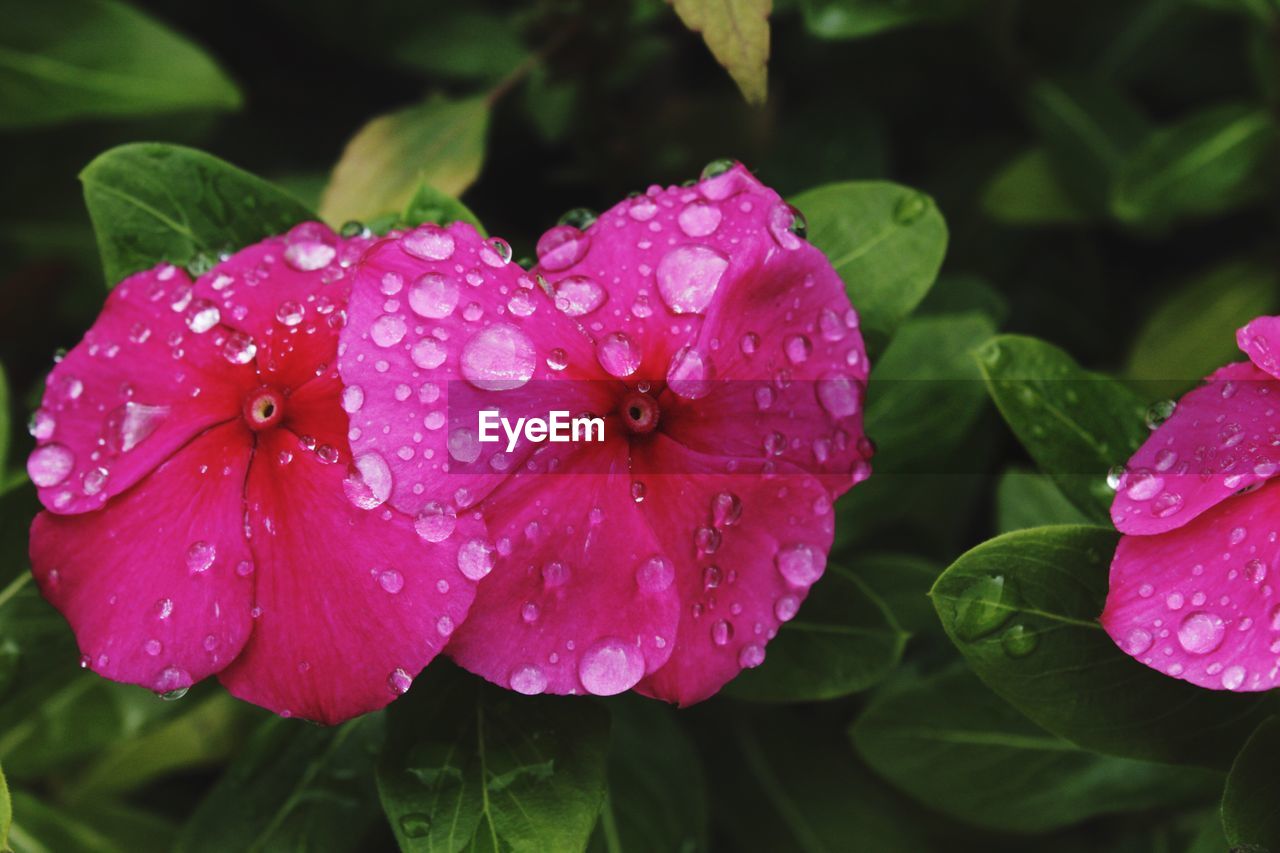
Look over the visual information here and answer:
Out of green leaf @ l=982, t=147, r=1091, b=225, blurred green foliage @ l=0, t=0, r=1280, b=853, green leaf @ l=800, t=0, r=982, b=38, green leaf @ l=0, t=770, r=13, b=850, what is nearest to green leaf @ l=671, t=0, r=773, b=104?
blurred green foliage @ l=0, t=0, r=1280, b=853

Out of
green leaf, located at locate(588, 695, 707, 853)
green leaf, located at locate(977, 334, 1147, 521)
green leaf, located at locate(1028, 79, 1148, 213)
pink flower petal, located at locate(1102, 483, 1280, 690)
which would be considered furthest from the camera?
green leaf, located at locate(1028, 79, 1148, 213)

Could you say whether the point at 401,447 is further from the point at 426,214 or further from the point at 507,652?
the point at 426,214

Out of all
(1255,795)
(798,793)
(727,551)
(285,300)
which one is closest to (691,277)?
(727,551)

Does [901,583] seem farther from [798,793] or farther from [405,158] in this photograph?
[405,158]

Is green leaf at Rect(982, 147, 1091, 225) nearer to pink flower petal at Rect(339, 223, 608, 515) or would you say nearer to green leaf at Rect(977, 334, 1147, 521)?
green leaf at Rect(977, 334, 1147, 521)

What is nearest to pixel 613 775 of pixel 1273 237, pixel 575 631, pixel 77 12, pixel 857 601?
pixel 857 601
